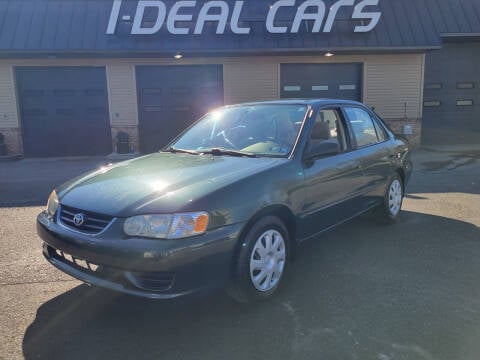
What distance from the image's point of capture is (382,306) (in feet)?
10.6

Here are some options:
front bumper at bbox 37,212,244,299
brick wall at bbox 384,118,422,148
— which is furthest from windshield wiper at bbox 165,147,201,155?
brick wall at bbox 384,118,422,148

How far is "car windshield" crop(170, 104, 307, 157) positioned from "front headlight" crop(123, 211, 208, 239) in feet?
3.90

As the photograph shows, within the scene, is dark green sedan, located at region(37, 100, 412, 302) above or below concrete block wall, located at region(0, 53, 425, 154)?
below

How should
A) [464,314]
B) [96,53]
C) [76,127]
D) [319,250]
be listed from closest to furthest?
[464,314], [319,250], [96,53], [76,127]

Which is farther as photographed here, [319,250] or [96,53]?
[96,53]

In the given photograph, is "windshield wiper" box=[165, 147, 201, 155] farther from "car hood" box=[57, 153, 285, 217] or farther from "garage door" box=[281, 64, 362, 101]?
"garage door" box=[281, 64, 362, 101]

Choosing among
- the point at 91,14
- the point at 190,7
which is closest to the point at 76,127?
the point at 91,14

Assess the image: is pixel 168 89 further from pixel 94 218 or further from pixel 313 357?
pixel 313 357

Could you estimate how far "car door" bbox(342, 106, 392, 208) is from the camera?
4551mm

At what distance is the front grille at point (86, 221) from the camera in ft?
9.37

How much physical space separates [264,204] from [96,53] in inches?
431

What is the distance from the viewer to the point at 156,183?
10.2 feet

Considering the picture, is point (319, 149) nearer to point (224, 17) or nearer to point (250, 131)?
point (250, 131)

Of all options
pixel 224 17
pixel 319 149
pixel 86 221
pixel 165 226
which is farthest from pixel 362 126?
pixel 224 17
